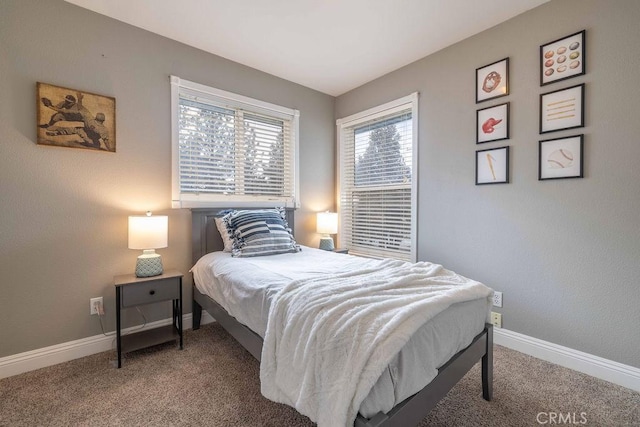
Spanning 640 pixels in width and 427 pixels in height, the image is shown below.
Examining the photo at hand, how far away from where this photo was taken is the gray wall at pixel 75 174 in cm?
190

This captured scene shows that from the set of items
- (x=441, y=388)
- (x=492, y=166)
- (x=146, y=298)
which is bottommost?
(x=441, y=388)

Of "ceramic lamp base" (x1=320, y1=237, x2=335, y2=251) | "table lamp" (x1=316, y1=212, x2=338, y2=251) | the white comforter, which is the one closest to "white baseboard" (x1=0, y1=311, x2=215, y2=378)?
the white comforter

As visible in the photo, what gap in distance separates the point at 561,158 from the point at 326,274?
1.87 m

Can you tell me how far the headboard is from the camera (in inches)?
103

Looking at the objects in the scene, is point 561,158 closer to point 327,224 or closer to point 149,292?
point 327,224

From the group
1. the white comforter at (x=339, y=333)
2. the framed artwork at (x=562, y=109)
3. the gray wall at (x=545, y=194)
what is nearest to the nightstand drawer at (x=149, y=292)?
the white comforter at (x=339, y=333)

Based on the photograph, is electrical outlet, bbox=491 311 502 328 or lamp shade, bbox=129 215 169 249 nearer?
lamp shade, bbox=129 215 169 249

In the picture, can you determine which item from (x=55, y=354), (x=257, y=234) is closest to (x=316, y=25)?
(x=257, y=234)

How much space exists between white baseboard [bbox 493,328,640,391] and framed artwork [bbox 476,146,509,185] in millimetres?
1240

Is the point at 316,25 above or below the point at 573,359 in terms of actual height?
above

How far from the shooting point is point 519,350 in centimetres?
220

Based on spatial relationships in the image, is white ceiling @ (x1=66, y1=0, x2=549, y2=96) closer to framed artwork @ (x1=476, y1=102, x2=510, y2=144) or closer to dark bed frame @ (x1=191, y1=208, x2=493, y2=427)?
framed artwork @ (x1=476, y1=102, x2=510, y2=144)
